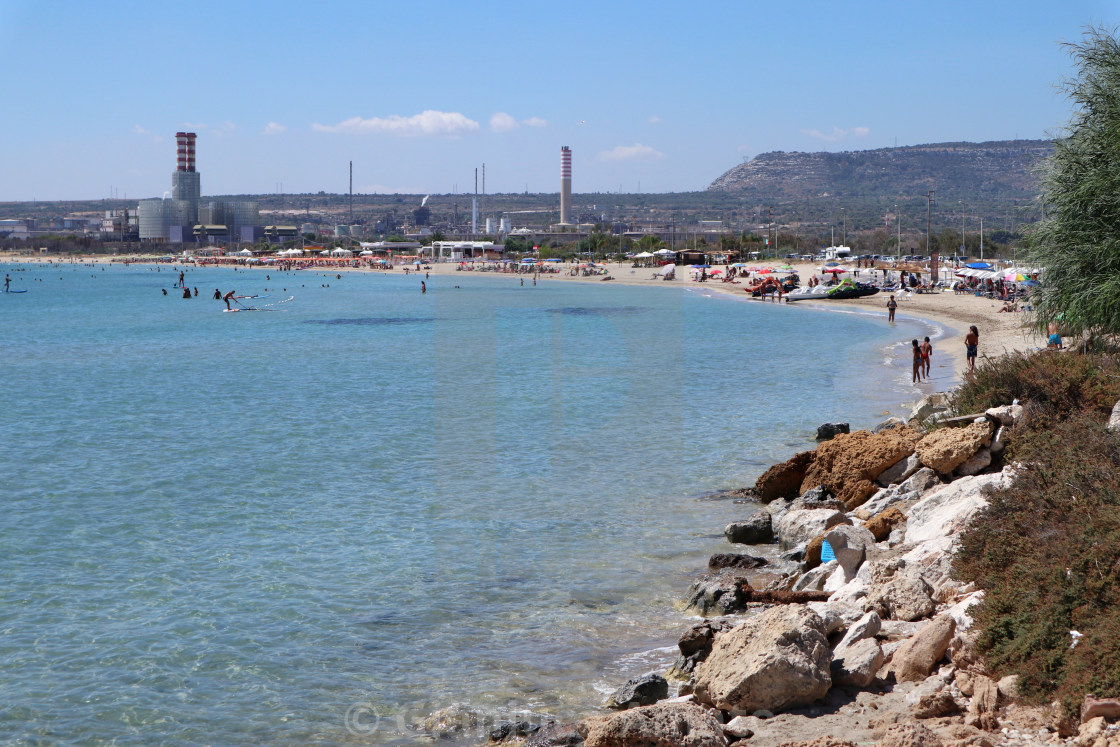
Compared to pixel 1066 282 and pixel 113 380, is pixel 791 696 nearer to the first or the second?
pixel 1066 282

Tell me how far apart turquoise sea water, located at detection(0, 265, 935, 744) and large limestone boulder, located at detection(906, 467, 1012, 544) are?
2798mm

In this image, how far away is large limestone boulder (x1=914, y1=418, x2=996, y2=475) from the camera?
12320mm

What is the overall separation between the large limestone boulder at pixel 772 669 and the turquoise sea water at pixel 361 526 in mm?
1527

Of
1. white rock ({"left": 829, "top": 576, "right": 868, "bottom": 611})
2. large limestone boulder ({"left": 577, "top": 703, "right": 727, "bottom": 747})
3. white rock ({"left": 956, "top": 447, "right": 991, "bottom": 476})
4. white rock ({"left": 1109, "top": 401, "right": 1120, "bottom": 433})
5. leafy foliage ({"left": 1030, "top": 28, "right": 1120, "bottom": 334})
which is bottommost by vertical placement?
large limestone boulder ({"left": 577, "top": 703, "right": 727, "bottom": 747})

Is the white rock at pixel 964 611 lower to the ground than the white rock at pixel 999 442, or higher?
lower

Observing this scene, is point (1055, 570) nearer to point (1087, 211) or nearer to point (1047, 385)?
point (1047, 385)

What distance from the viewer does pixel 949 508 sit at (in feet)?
34.9

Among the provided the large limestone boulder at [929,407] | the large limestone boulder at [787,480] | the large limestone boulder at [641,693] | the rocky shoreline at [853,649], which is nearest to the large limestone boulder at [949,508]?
the rocky shoreline at [853,649]

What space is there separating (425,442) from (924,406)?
10.5 m

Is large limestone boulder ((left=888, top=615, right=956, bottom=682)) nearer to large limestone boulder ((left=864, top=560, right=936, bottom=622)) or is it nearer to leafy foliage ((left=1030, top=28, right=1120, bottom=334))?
large limestone boulder ((left=864, top=560, right=936, bottom=622))

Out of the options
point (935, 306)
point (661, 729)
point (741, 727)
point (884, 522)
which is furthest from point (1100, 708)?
point (935, 306)

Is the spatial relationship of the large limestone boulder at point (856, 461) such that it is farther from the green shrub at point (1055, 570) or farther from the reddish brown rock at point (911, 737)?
the reddish brown rock at point (911, 737)

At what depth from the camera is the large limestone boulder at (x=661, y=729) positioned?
6.71 meters

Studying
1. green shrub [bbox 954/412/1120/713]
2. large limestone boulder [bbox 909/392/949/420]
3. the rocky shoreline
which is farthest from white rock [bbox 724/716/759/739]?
large limestone boulder [bbox 909/392/949/420]
